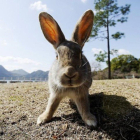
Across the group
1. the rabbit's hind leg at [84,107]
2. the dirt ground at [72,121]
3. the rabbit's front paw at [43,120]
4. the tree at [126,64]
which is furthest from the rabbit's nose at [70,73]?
the tree at [126,64]

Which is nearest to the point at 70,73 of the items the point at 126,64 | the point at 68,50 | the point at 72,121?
the point at 68,50

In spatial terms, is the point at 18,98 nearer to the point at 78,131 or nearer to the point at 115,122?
the point at 78,131

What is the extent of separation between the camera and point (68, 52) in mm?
2916

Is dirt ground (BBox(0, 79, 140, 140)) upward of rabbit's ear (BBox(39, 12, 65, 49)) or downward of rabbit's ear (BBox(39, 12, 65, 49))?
downward

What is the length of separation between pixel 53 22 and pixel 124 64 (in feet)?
105

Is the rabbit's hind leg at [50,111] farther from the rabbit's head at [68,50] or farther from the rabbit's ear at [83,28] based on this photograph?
the rabbit's ear at [83,28]

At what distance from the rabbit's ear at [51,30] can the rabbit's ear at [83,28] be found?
0.32 m

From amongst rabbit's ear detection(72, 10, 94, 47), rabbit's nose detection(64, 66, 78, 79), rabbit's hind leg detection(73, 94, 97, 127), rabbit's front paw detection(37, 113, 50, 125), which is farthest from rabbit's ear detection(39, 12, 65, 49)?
rabbit's front paw detection(37, 113, 50, 125)

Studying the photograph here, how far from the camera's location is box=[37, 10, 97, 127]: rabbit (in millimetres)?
2773

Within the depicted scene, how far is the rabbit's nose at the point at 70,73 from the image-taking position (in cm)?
257

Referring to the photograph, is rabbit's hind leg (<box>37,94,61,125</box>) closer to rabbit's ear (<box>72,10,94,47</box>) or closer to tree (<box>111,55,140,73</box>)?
rabbit's ear (<box>72,10,94,47</box>)

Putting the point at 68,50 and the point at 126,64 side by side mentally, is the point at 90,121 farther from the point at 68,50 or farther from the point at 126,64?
the point at 126,64

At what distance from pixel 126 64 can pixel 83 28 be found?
31.6m

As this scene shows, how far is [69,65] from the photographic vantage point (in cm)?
271
